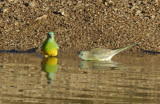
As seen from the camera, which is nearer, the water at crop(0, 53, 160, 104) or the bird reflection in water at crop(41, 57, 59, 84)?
the water at crop(0, 53, 160, 104)

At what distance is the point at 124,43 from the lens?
694 inches

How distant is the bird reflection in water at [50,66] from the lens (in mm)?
10811

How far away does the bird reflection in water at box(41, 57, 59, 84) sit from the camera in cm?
1081

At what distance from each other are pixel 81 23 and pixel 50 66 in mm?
5914

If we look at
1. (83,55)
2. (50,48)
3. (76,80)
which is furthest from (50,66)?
(76,80)

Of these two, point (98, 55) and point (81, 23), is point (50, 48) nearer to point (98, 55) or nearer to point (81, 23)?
point (98, 55)

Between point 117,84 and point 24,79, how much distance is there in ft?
6.24

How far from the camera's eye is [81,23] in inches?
731

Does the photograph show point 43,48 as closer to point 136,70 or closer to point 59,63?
point 59,63

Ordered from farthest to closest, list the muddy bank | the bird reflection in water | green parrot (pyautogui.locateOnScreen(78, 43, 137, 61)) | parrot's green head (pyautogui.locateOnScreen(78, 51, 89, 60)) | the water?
the muddy bank
green parrot (pyautogui.locateOnScreen(78, 43, 137, 61))
parrot's green head (pyautogui.locateOnScreen(78, 51, 89, 60))
the bird reflection in water
the water

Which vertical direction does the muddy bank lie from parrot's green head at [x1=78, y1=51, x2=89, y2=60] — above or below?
above

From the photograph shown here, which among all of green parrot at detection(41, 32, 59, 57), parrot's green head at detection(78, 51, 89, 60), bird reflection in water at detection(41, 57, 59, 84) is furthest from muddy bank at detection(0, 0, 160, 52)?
bird reflection in water at detection(41, 57, 59, 84)

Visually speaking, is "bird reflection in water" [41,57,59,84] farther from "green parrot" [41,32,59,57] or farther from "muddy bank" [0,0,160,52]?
"muddy bank" [0,0,160,52]

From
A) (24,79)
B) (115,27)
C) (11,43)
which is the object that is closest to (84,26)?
(115,27)
